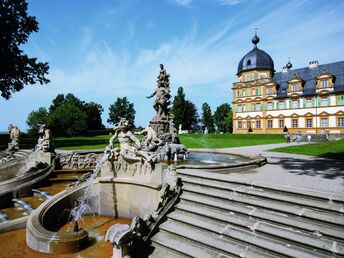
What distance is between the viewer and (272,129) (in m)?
61.6

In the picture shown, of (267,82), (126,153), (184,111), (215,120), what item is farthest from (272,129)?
(126,153)

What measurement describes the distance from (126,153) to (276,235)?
15.3 ft

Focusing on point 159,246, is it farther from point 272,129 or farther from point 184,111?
point 184,111

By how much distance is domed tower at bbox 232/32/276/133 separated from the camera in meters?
62.5

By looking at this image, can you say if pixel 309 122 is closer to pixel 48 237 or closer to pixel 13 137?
pixel 13 137

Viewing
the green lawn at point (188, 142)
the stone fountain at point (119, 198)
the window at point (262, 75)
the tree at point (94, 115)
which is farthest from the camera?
the tree at point (94, 115)

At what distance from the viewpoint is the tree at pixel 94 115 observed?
80.1 m

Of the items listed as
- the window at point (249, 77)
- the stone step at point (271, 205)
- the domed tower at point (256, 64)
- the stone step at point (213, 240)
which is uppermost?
the domed tower at point (256, 64)

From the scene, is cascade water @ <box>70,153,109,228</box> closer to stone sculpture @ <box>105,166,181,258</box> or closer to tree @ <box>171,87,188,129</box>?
stone sculpture @ <box>105,166,181,258</box>

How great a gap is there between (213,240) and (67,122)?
5660 cm

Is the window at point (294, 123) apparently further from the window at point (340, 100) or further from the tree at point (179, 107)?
the tree at point (179, 107)

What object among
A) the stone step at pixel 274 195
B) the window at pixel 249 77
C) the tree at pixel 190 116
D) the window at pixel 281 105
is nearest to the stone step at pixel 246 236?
the stone step at pixel 274 195

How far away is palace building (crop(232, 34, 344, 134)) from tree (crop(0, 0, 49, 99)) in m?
49.7

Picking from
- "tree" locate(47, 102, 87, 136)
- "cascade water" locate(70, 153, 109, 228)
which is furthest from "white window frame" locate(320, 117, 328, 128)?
"cascade water" locate(70, 153, 109, 228)
